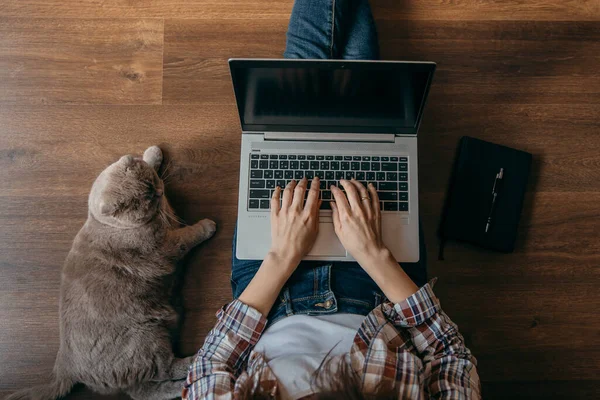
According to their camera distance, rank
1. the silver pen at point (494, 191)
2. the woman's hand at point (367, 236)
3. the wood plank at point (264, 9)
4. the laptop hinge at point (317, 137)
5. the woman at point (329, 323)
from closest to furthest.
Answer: the woman at point (329, 323) < the woman's hand at point (367, 236) < the laptop hinge at point (317, 137) < the silver pen at point (494, 191) < the wood plank at point (264, 9)

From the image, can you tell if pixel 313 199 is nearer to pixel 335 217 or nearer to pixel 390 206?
pixel 335 217

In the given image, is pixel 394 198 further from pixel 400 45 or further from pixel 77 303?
pixel 77 303

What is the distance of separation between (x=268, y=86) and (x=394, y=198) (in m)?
0.36

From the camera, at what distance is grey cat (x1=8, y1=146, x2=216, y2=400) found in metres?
0.97

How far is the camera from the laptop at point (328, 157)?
2.90ft

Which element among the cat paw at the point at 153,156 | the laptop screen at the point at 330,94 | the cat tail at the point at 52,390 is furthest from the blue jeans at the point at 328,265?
the cat tail at the point at 52,390

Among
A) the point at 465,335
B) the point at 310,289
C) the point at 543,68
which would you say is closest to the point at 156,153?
the point at 310,289

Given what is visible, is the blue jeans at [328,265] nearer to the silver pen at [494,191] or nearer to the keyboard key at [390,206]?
the keyboard key at [390,206]

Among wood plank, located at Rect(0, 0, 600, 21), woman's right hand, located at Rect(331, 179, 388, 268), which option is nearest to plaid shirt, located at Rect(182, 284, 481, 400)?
woman's right hand, located at Rect(331, 179, 388, 268)

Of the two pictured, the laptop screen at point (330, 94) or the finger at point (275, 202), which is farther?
the finger at point (275, 202)

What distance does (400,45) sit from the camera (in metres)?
1.19

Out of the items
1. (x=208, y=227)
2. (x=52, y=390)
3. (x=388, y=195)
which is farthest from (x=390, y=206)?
(x=52, y=390)

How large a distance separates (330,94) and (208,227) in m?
0.47

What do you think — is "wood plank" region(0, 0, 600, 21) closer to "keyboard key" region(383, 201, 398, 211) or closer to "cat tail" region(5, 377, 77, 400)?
"keyboard key" region(383, 201, 398, 211)
